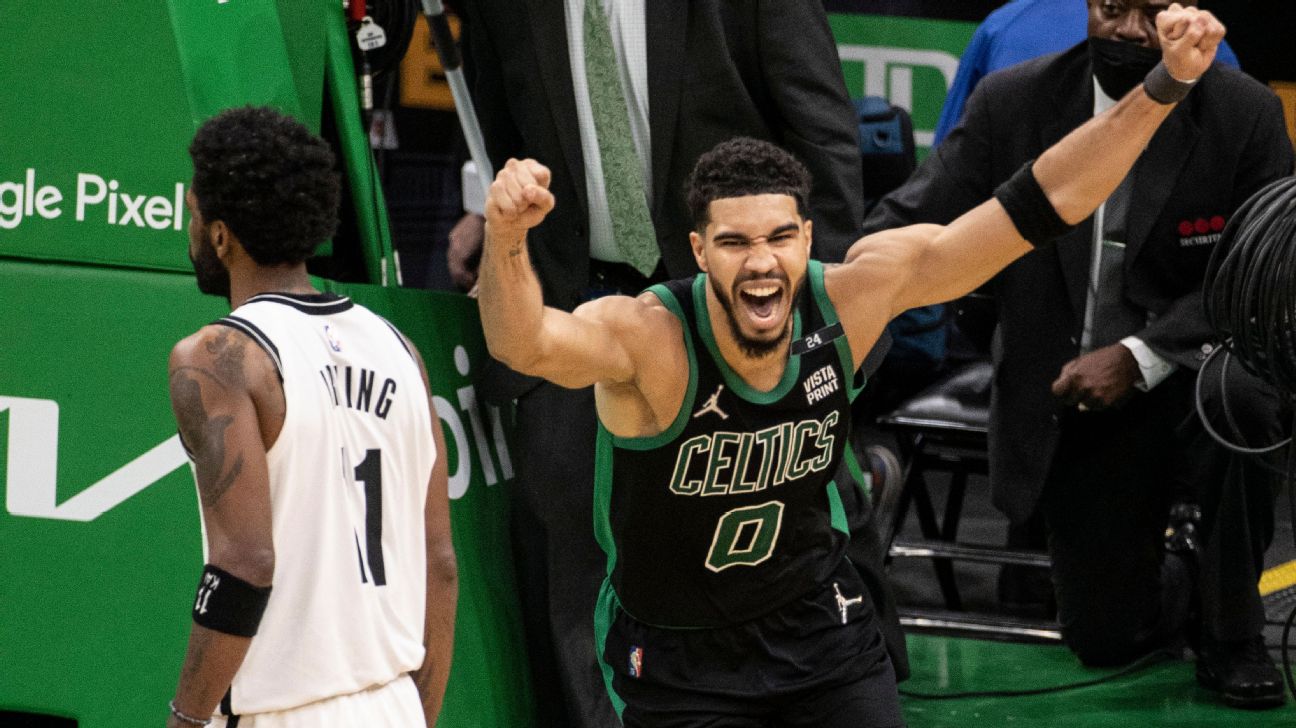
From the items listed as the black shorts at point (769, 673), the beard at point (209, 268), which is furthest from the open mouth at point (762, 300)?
the beard at point (209, 268)

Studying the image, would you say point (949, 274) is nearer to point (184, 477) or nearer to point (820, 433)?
point (820, 433)

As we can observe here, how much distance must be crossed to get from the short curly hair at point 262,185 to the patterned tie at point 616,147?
5.01ft

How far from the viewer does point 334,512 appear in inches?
126

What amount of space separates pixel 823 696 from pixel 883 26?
5499 millimetres

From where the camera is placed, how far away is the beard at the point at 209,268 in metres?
3.37

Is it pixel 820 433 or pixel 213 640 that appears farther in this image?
pixel 820 433

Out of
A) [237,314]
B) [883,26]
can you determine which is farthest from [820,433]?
[883,26]

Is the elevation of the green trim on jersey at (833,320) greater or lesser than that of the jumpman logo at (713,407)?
greater

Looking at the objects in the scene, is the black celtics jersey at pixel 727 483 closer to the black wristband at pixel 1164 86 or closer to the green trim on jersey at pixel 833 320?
the green trim on jersey at pixel 833 320

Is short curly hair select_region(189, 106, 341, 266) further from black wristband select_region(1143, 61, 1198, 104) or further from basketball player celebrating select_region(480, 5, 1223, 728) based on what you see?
black wristband select_region(1143, 61, 1198, 104)

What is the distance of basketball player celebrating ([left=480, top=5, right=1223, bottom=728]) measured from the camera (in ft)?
12.8

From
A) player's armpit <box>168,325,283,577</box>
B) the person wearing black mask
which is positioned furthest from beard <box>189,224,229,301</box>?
the person wearing black mask

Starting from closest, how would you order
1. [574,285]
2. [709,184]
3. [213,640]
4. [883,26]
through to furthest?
[213,640], [709,184], [574,285], [883,26]

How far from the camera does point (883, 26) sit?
8977mm
